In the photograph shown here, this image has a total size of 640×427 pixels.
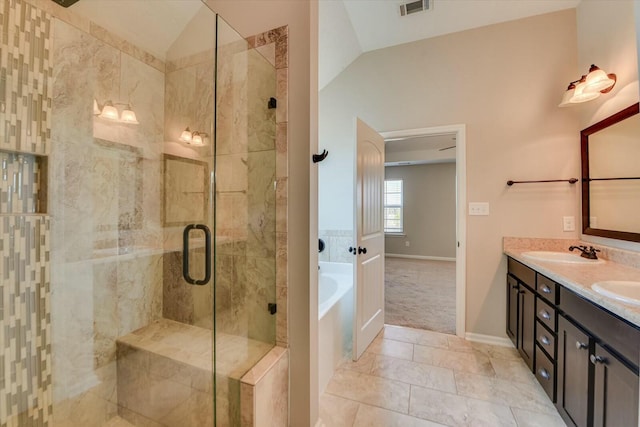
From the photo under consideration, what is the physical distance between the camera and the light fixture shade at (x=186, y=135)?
1.79 metres

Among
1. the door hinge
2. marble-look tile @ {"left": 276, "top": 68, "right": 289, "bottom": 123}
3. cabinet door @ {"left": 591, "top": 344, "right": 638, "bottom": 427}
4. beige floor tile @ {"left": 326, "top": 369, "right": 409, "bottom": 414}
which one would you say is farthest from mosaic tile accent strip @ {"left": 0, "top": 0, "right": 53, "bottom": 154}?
cabinet door @ {"left": 591, "top": 344, "right": 638, "bottom": 427}

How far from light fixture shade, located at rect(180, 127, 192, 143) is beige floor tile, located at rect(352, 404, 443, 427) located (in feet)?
6.96

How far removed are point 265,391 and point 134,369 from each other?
36.7 inches

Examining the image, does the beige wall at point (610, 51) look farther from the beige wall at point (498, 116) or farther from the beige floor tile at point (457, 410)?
the beige floor tile at point (457, 410)

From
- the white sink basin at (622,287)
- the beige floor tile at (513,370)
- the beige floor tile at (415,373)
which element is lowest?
the beige floor tile at (415,373)

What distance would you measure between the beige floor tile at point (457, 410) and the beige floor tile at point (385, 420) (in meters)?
0.05

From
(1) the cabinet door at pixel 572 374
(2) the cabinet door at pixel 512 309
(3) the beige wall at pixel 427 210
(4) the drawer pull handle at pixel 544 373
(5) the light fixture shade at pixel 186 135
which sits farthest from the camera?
(3) the beige wall at pixel 427 210

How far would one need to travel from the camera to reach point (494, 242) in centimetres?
247

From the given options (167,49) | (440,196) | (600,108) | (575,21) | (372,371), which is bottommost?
(372,371)

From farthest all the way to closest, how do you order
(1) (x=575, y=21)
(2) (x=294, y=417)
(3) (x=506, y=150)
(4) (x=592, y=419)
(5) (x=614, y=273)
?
(3) (x=506, y=150) → (1) (x=575, y=21) → (5) (x=614, y=273) → (2) (x=294, y=417) → (4) (x=592, y=419)

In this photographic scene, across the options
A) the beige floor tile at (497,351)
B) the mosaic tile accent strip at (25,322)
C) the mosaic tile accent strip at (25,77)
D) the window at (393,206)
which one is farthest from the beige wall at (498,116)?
the window at (393,206)

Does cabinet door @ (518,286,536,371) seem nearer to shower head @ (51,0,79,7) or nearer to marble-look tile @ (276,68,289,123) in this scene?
marble-look tile @ (276,68,289,123)

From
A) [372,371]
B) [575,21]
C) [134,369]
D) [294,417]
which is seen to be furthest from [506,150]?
[134,369]

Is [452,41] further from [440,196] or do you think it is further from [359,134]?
[440,196]
